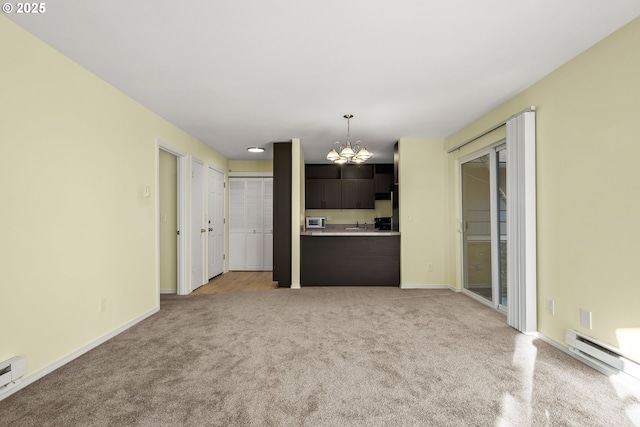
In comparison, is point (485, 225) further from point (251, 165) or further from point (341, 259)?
point (251, 165)

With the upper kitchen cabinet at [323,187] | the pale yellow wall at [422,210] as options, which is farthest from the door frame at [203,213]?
the pale yellow wall at [422,210]

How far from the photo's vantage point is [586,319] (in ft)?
8.53

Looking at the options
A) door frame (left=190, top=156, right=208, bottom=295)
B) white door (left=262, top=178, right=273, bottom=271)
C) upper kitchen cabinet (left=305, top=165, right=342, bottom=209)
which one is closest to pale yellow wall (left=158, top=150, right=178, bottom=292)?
door frame (left=190, top=156, right=208, bottom=295)

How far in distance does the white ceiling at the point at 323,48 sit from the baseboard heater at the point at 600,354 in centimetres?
229

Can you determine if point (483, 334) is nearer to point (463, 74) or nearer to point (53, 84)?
point (463, 74)

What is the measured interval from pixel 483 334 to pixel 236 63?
11.3 feet

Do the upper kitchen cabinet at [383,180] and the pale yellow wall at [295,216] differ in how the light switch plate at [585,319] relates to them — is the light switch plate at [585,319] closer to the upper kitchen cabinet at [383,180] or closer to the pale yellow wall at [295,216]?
the pale yellow wall at [295,216]

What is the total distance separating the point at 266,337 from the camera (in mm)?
3146

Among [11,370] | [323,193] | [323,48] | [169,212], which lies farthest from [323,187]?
[11,370]

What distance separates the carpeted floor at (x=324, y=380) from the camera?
1.88 meters

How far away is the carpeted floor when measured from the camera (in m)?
1.88

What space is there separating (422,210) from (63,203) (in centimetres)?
473

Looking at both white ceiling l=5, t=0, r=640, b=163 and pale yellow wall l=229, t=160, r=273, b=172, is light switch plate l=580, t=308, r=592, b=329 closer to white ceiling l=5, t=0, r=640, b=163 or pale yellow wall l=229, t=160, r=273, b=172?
white ceiling l=5, t=0, r=640, b=163

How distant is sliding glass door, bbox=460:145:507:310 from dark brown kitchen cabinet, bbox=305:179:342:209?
3074 mm
